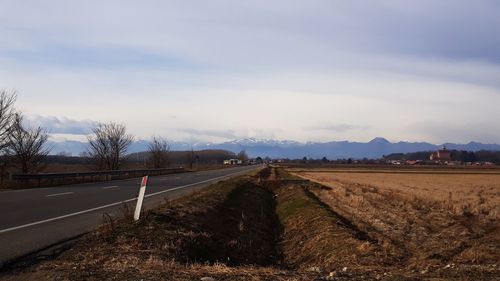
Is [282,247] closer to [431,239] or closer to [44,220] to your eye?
[431,239]

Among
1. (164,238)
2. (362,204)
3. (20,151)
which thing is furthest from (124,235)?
(20,151)

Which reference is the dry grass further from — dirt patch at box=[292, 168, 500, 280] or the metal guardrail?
the metal guardrail

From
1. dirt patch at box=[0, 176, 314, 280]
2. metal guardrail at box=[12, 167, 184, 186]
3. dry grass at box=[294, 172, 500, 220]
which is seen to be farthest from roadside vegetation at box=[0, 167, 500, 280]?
metal guardrail at box=[12, 167, 184, 186]

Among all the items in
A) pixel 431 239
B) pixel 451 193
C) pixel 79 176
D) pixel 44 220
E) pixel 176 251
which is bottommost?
pixel 451 193

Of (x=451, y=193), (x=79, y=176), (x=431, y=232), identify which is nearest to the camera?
(x=431, y=232)

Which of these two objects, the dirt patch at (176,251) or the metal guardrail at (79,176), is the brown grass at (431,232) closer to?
the dirt patch at (176,251)

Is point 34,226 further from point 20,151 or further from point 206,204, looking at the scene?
Answer: point 20,151

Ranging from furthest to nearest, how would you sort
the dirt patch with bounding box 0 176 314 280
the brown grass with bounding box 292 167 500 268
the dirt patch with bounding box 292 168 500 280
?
the brown grass with bounding box 292 167 500 268
the dirt patch with bounding box 292 168 500 280
the dirt patch with bounding box 0 176 314 280

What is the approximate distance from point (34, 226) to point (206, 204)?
744 centimetres

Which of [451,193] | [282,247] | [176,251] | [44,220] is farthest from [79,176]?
[176,251]

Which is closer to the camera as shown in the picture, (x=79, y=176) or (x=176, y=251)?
(x=176, y=251)

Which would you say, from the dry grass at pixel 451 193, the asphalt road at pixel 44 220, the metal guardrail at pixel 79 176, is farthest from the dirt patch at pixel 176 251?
the metal guardrail at pixel 79 176

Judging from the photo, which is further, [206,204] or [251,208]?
[251,208]

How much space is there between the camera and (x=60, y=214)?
15258 millimetres
